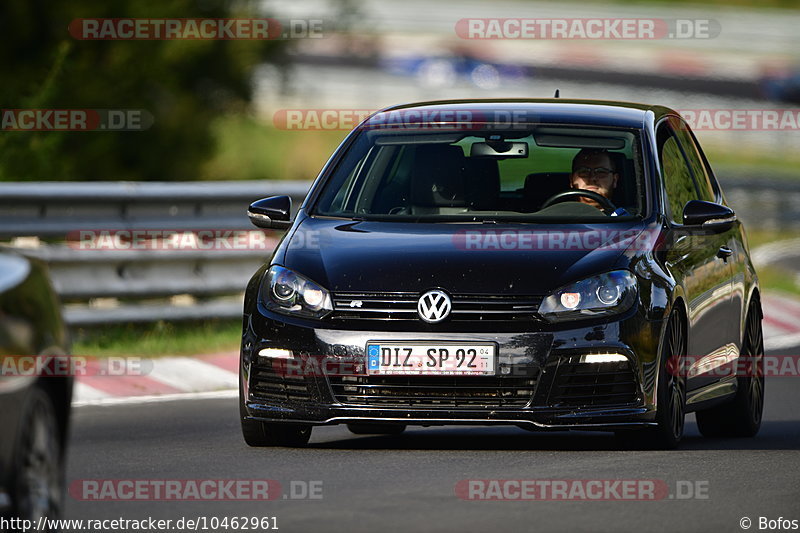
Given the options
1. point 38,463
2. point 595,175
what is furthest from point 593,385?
point 38,463

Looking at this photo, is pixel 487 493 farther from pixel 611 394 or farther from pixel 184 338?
pixel 184 338

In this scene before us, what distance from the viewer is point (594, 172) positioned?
10.3 m

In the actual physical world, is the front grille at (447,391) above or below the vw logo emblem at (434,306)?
below

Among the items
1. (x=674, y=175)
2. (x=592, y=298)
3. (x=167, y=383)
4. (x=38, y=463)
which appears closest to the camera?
(x=38, y=463)

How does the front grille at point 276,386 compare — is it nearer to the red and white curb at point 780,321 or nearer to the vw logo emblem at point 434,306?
the vw logo emblem at point 434,306

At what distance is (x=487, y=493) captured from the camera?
26.7 ft

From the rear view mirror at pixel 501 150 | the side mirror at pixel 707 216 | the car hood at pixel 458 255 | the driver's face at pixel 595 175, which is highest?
the rear view mirror at pixel 501 150

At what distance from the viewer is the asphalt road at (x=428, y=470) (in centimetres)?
757

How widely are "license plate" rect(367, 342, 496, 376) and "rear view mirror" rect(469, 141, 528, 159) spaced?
1.61m

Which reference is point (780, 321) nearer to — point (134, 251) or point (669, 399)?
point (134, 251)

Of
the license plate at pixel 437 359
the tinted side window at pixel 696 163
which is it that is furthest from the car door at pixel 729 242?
the license plate at pixel 437 359

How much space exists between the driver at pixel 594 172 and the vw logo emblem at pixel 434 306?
4.82 feet

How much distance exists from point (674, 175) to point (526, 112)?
0.84 m

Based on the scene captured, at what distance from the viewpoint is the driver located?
10.2 m
